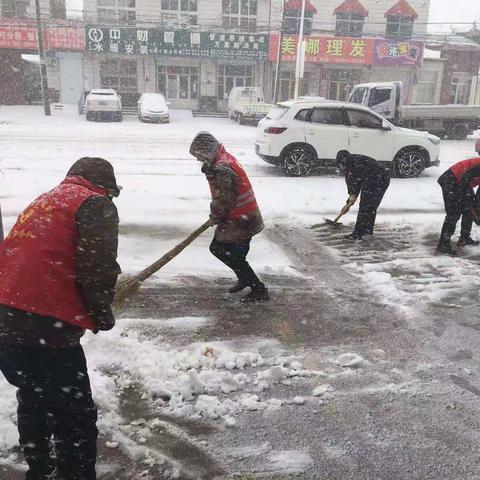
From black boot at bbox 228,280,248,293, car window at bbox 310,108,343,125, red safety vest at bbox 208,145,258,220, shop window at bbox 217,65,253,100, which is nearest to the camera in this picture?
red safety vest at bbox 208,145,258,220

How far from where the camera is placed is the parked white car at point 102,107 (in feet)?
73.2

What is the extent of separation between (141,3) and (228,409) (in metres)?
30.8

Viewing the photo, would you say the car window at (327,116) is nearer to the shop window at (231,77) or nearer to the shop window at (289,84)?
the shop window at (289,84)

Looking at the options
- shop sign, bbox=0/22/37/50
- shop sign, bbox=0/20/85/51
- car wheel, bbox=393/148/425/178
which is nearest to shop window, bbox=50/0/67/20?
shop sign, bbox=0/20/85/51

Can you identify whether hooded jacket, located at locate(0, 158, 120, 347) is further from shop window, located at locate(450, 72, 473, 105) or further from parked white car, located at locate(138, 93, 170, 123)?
shop window, located at locate(450, 72, 473, 105)

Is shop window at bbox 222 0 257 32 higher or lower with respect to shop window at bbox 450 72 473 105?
higher

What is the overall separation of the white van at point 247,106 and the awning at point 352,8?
10448 millimetres

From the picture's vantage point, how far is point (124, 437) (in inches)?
112

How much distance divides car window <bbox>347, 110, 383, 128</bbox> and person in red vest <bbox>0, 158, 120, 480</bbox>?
947 cm

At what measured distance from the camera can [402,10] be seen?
1246 inches

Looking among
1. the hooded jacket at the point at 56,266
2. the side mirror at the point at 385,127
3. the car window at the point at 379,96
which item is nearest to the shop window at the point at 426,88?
the car window at the point at 379,96

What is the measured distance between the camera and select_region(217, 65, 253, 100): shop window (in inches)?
1196

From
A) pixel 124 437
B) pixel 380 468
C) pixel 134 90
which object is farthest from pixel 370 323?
pixel 134 90

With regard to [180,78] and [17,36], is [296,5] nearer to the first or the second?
[180,78]
